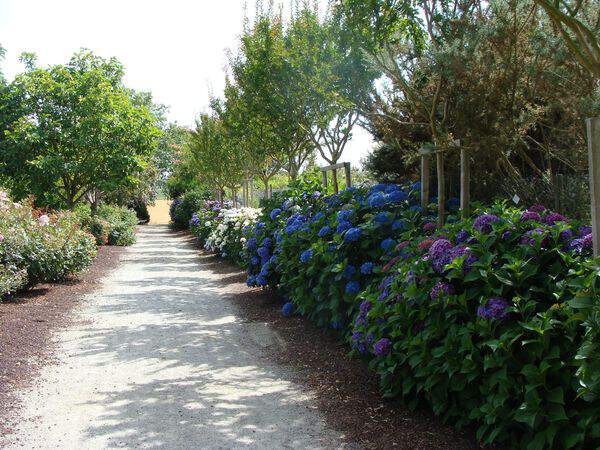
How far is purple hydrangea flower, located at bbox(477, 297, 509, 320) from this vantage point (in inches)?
135

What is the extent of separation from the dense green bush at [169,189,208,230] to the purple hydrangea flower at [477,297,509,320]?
2736 cm

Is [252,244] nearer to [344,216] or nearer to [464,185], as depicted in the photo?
[344,216]

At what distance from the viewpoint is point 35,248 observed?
9.62 m

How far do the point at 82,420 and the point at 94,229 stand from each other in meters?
17.2

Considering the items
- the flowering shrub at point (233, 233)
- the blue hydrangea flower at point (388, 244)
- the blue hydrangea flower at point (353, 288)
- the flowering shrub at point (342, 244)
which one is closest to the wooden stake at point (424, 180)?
the flowering shrub at point (342, 244)

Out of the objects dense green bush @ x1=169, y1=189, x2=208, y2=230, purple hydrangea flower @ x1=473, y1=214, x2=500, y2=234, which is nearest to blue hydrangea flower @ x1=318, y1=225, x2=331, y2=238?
purple hydrangea flower @ x1=473, y1=214, x2=500, y2=234

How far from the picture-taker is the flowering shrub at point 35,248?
28.9 ft

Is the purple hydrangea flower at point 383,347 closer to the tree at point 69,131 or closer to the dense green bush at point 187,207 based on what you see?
the tree at point 69,131

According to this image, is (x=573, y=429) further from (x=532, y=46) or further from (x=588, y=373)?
(x=532, y=46)

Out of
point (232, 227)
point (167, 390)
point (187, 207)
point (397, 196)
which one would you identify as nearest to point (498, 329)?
point (167, 390)

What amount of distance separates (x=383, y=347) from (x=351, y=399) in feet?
2.39

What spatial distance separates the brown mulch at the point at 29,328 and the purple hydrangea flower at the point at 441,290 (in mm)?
3106

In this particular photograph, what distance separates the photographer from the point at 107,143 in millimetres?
17500

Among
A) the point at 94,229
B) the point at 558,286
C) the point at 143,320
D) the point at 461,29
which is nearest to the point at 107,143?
the point at 94,229
